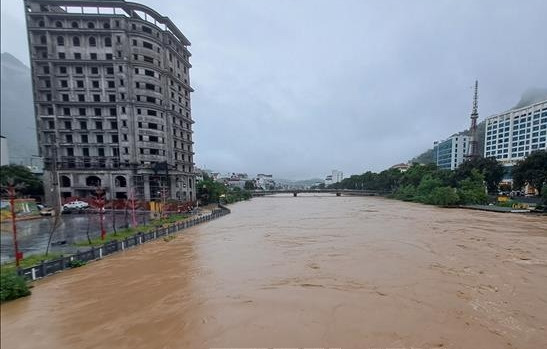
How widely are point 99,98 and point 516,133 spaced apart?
366 feet

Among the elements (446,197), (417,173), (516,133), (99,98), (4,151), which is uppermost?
(99,98)

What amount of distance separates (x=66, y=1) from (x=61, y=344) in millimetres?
47778

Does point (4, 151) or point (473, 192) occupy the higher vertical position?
point (4, 151)

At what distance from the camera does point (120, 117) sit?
133 feet

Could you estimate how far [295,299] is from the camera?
10211 mm

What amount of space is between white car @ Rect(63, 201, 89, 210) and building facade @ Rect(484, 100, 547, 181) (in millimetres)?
90539

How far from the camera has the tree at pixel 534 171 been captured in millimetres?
41966

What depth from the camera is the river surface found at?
25.2ft

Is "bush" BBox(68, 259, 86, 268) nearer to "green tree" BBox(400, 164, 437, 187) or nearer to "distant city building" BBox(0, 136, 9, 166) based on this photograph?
"distant city building" BBox(0, 136, 9, 166)

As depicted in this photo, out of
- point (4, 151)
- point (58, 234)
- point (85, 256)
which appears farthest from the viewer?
point (58, 234)

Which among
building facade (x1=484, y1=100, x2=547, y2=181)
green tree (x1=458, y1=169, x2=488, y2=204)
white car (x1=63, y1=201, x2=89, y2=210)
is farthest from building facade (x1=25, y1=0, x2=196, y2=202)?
building facade (x1=484, y1=100, x2=547, y2=181)

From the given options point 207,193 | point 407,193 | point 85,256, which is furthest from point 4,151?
point 407,193

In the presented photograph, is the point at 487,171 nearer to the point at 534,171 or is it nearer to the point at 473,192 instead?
the point at 473,192

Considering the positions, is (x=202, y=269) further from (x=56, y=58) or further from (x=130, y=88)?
(x=56, y=58)
